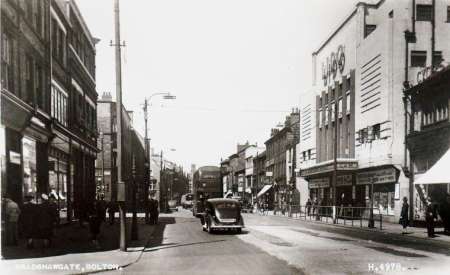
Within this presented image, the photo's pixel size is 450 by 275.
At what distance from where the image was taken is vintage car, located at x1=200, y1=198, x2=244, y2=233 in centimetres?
2622

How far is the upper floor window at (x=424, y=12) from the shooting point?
35.9 metres

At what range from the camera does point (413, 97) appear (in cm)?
3353

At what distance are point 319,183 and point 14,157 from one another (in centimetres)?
3697

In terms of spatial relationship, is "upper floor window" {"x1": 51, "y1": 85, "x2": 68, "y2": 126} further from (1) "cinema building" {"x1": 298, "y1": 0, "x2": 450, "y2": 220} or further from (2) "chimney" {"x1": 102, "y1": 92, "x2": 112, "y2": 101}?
(2) "chimney" {"x1": 102, "y1": 92, "x2": 112, "y2": 101}

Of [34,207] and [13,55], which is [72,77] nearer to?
[13,55]

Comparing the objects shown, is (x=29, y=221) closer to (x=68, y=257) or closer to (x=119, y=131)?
(x=68, y=257)

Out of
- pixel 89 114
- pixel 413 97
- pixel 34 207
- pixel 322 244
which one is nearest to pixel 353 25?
pixel 413 97

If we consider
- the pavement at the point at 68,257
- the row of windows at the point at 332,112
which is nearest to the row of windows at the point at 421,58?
the row of windows at the point at 332,112

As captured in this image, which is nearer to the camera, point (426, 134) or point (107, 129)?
point (426, 134)

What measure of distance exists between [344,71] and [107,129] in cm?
3305

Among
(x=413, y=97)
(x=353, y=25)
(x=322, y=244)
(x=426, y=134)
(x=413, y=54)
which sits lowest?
(x=322, y=244)

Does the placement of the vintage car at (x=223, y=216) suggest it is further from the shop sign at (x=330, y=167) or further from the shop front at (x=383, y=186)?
the shop sign at (x=330, y=167)

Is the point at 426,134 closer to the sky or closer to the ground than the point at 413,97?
closer to the ground

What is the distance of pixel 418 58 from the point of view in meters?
35.8
